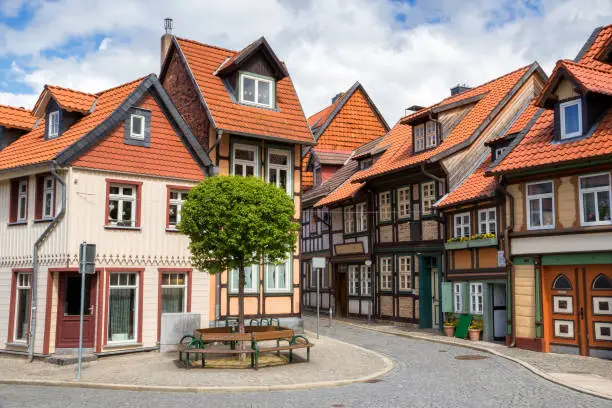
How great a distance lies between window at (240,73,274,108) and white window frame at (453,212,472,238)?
7.73 meters

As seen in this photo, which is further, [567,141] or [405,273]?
[405,273]

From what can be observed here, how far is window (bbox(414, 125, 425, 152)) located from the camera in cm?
2659

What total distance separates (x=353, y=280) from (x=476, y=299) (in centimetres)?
939

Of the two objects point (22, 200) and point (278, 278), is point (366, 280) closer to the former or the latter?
point (278, 278)

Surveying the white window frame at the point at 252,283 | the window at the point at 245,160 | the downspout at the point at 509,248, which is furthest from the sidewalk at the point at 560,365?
the window at the point at 245,160

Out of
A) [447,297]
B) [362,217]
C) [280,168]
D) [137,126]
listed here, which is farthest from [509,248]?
[137,126]

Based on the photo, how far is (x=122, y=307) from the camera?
1938cm

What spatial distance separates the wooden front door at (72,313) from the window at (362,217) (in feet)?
44.1

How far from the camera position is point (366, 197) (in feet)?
95.7

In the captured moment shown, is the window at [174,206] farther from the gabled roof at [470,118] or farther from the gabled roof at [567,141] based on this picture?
the gabled roof at [567,141]

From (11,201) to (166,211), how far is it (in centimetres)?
485

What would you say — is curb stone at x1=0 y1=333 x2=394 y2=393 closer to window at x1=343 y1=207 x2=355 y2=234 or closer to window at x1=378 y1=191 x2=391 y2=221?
window at x1=378 y1=191 x2=391 y2=221

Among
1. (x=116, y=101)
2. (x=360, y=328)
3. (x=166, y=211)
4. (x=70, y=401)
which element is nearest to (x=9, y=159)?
(x=116, y=101)

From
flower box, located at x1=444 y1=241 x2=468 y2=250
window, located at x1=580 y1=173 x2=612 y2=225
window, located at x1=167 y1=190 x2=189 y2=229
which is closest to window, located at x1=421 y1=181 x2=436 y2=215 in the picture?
flower box, located at x1=444 y1=241 x2=468 y2=250
